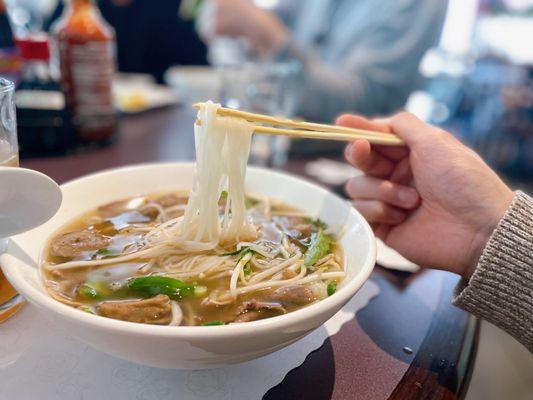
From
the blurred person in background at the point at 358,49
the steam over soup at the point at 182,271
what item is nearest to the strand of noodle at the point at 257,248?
the steam over soup at the point at 182,271

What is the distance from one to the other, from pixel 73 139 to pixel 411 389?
1929 millimetres

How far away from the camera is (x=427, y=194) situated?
1432mm

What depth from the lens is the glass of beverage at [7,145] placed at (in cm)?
97

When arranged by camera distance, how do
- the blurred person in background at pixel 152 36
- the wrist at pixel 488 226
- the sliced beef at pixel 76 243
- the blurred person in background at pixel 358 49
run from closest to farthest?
the sliced beef at pixel 76 243, the wrist at pixel 488 226, the blurred person in background at pixel 358 49, the blurred person in background at pixel 152 36

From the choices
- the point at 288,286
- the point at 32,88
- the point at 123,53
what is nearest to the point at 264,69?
the point at 32,88

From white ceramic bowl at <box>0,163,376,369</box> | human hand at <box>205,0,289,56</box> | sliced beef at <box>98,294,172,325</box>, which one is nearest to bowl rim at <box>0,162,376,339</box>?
white ceramic bowl at <box>0,163,376,369</box>

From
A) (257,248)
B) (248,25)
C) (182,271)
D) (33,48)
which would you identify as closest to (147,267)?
(182,271)

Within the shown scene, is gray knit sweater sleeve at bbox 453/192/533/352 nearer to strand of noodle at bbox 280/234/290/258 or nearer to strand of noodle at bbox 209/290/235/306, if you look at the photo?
strand of noodle at bbox 280/234/290/258

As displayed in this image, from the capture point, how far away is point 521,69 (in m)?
7.34

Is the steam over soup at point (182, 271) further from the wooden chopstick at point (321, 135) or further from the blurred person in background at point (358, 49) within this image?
the blurred person in background at point (358, 49)

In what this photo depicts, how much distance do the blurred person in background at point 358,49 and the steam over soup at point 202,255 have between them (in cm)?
182

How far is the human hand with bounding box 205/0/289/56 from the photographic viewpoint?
341cm

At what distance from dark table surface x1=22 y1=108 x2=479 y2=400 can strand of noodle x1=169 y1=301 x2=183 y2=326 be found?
9.1 inches

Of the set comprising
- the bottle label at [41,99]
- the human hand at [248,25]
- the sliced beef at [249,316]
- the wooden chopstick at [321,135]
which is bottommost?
the sliced beef at [249,316]
